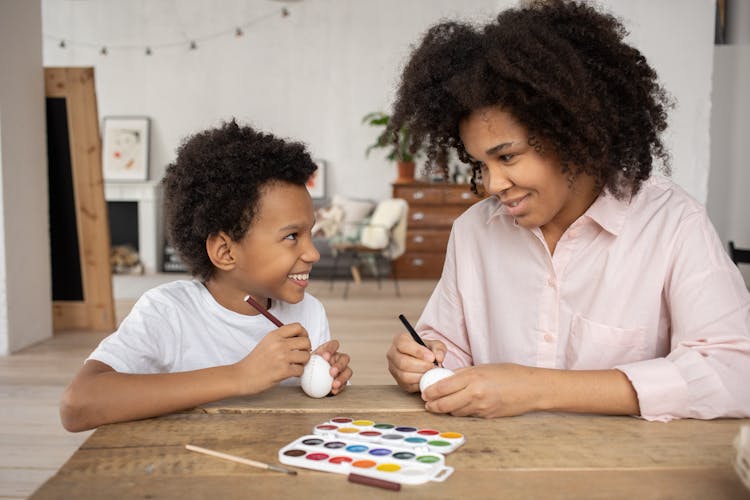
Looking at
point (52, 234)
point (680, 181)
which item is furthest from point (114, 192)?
point (680, 181)

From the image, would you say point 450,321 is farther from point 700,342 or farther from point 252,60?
point 252,60

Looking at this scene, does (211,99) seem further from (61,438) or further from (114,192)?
(61,438)

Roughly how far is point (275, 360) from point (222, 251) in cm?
40

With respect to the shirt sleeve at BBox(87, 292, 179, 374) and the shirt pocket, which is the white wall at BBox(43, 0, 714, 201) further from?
the shirt pocket

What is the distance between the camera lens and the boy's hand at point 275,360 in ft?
3.43

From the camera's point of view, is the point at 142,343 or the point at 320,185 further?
the point at 320,185

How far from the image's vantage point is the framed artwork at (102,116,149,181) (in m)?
7.62

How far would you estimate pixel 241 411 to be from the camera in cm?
100

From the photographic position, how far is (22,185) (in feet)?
12.9

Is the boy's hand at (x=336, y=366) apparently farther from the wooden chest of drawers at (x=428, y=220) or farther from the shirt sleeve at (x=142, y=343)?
the wooden chest of drawers at (x=428, y=220)

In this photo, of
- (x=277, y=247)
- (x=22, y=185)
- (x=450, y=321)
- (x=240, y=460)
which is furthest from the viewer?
(x=22, y=185)

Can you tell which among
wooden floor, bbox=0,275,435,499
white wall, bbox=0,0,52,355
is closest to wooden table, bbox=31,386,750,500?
wooden floor, bbox=0,275,435,499

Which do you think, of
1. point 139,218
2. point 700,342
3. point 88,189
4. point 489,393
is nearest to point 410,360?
point 489,393

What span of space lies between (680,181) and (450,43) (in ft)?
6.68
